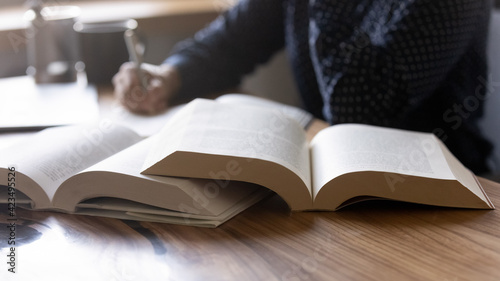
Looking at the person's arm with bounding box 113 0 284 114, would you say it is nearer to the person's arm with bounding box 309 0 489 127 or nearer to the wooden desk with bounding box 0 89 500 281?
the person's arm with bounding box 309 0 489 127

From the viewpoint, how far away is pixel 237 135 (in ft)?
2.49

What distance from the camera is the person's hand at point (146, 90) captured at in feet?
4.02

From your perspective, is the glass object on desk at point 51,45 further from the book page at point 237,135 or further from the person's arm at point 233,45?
the book page at point 237,135

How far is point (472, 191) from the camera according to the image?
28.8 inches

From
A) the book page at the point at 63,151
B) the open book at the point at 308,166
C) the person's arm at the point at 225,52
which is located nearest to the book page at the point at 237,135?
→ the open book at the point at 308,166

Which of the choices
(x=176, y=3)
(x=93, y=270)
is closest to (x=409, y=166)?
(x=93, y=270)

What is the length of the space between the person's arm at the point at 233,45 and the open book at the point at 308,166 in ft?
2.19

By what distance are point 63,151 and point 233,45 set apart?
80cm

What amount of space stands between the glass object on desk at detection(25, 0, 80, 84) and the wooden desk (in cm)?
80

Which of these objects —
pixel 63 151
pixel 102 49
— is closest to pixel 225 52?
pixel 102 49

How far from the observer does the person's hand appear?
1226 mm

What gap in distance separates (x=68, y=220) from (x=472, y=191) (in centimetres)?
52

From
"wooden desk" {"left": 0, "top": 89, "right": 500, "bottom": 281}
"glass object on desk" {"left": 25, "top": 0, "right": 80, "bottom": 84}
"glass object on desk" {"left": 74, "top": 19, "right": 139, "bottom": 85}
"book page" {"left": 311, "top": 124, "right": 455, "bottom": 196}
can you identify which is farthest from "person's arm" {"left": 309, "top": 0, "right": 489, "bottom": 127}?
"glass object on desk" {"left": 25, "top": 0, "right": 80, "bottom": 84}

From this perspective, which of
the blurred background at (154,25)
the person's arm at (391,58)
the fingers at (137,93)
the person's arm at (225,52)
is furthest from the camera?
the blurred background at (154,25)
